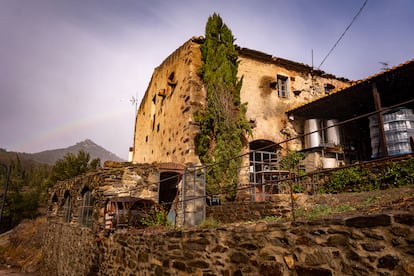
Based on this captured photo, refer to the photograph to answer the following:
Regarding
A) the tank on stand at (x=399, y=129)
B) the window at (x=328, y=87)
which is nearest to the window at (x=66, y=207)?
the tank on stand at (x=399, y=129)

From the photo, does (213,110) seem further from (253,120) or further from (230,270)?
(230,270)

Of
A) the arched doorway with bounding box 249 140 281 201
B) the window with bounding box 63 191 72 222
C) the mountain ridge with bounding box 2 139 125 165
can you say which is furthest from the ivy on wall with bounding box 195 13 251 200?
the mountain ridge with bounding box 2 139 125 165

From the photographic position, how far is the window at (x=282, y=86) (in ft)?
45.2

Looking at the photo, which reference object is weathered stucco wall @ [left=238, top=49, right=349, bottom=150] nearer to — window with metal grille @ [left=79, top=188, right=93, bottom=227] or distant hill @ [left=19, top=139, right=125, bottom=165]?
window with metal grille @ [left=79, top=188, right=93, bottom=227]

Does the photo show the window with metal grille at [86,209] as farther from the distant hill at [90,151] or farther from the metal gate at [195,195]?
the distant hill at [90,151]

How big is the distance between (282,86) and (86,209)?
1045 cm

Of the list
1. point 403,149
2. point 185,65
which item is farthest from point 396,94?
point 185,65

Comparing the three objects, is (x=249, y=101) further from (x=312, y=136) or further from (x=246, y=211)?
(x=246, y=211)

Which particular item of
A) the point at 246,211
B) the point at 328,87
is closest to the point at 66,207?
the point at 246,211

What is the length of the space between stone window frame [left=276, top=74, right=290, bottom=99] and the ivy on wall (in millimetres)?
2918

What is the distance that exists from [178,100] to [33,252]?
13.0 meters

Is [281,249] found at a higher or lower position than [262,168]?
lower

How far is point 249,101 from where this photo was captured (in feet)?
41.1

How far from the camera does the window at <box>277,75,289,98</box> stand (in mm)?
13791
